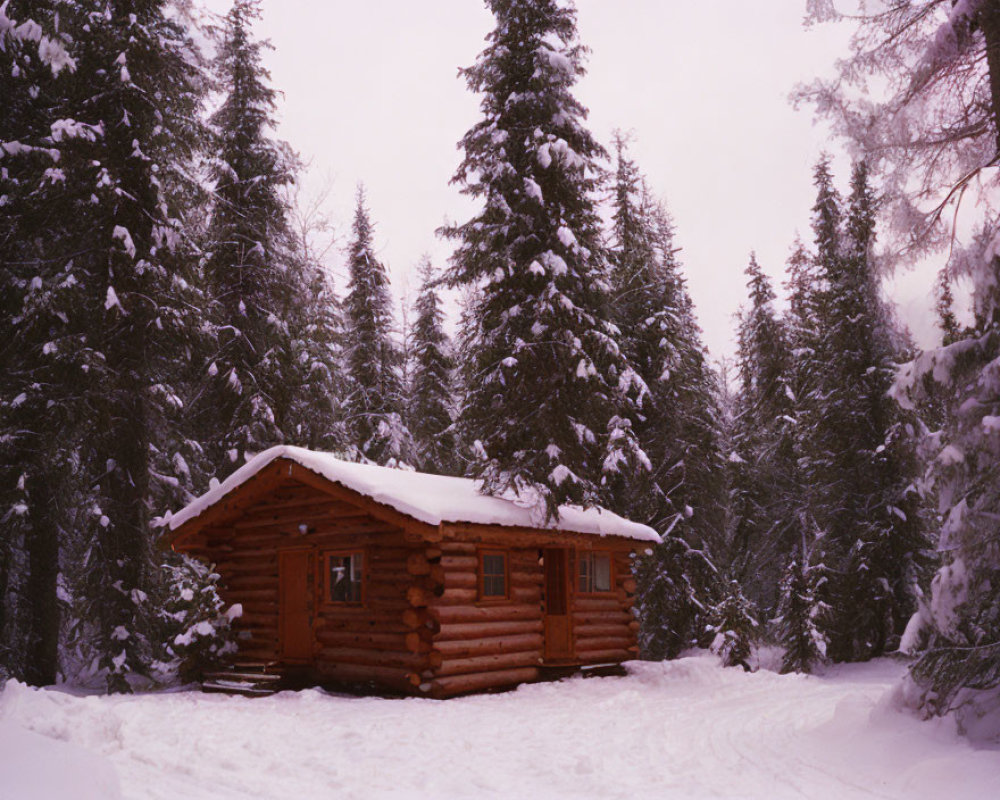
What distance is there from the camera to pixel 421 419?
37.0 meters

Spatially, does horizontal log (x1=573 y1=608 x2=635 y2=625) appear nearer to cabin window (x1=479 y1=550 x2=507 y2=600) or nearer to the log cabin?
the log cabin

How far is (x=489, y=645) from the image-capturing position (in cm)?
1625

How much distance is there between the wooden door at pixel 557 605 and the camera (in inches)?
730

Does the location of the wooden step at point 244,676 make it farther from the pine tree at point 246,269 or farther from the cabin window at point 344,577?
the pine tree at point 246,269

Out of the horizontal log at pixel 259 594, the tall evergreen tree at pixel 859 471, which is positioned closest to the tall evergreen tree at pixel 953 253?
the horizontal log at pixel 259 594

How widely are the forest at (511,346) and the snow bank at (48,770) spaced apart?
8.06 meters

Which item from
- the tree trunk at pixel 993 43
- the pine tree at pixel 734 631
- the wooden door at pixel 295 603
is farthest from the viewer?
the pine tree at pixel 734 631

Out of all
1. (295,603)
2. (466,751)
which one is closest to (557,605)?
(295,603)

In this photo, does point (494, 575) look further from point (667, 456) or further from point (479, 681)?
point (667, 456)

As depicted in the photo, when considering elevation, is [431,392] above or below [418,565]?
above

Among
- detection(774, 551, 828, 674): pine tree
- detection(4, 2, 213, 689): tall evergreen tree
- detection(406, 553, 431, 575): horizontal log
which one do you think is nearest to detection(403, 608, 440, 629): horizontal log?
detection(406, 553, 431, 575): horizontal log

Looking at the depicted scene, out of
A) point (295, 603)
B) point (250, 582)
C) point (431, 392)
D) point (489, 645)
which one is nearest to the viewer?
point (489, 645)

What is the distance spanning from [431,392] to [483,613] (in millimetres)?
21894

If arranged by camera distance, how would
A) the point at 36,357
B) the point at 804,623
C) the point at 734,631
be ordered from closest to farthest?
the point at 36,357, the point at 734,631, the point at 804,623
